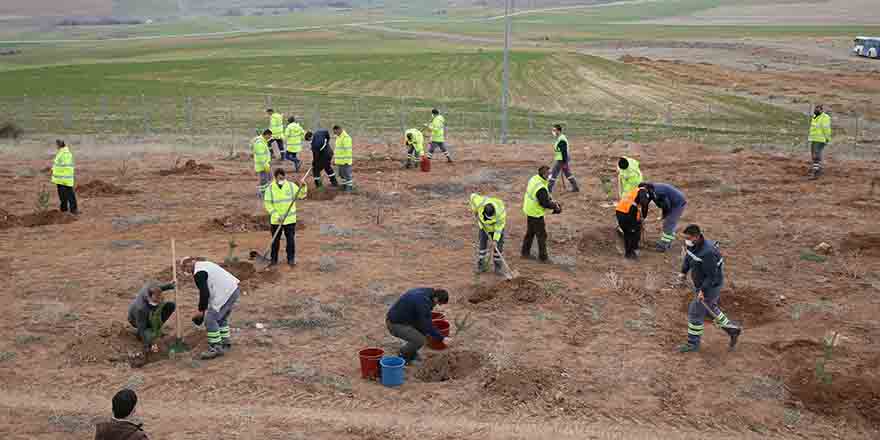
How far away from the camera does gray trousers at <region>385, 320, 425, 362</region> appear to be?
432 inches

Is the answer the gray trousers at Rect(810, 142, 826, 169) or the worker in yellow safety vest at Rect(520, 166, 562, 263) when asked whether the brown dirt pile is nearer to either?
the worker in yellow safety vest at Rect(520, 166, 562, 263)

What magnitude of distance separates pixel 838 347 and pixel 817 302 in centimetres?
217

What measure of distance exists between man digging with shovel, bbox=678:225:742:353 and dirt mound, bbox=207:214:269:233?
32.1 ft

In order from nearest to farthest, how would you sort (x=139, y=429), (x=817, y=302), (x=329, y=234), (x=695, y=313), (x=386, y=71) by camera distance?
(x=139, y=429), (x=695, y=313), (x=817, y=302), (x=329, y=234), (x=386, y=71)

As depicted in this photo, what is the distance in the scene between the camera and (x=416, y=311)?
35.7ft

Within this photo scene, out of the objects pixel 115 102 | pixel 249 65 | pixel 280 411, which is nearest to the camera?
pixel 280 411

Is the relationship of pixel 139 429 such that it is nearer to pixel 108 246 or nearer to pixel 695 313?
pixel 695 313

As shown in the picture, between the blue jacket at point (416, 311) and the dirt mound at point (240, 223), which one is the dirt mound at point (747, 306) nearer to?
the blue jacket at point (416, 311)

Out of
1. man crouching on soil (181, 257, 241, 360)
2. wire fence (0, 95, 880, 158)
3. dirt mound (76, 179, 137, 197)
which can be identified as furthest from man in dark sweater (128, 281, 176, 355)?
wire fence (0, 95, 880, 158)

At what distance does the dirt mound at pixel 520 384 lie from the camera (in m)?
10.2

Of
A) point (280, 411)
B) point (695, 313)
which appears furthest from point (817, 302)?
point (280, 411)

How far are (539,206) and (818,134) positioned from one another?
10.7 meters

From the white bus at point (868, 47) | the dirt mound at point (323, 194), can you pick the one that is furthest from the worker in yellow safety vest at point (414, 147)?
the white bus at point (868, 47)

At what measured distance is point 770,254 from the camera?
1636 cm
